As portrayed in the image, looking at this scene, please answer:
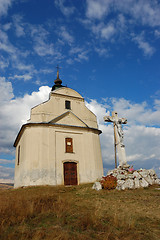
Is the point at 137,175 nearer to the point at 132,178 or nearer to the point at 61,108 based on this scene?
the point at 132,178

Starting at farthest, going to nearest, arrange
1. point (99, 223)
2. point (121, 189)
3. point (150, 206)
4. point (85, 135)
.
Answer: point (85, 135) → point (121, 189) → point (150, 206) → point (99, 223)

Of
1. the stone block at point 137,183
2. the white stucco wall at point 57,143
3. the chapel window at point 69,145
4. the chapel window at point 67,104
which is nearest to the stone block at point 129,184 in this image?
the stone block at point 137,183

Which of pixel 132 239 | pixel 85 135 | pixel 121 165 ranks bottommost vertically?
pixel 132 239

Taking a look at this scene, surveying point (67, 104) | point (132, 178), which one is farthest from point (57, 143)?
point (132, 178)

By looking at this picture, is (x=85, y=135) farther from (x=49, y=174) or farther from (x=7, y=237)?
(x=7, y=237)

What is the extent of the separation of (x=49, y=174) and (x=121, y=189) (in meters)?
7.69

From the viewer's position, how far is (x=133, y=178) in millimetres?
13180

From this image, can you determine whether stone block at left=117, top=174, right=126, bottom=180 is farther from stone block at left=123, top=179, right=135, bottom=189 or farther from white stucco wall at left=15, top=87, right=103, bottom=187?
white stucco wall at left=15, top=87, right=103, bottom=187

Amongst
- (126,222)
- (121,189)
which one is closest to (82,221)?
(126,222)

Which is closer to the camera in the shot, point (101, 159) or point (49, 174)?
point (49, 174)

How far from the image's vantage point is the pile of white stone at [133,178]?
12516 mm

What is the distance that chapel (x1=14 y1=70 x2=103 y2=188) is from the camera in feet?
57.2

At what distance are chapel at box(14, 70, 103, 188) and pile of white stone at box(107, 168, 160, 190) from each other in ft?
16.8

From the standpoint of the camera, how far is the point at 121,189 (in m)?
12.1
